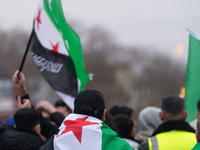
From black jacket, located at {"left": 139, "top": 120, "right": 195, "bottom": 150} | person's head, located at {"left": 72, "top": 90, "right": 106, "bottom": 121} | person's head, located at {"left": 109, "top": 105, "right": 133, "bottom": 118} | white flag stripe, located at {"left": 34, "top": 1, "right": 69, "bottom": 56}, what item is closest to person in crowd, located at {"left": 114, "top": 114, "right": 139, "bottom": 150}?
person's head, located at {"left": 109, "top": 105, "right": 133, "bottom": 118}

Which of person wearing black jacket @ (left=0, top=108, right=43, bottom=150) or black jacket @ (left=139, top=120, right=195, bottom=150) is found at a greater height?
black jacket @ (left=139, top=120, right=195, bottom=150)

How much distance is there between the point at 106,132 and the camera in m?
1.47

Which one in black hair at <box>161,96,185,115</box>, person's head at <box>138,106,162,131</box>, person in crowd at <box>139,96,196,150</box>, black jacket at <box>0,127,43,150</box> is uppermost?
black hair at <box>161,96,185,115</box>

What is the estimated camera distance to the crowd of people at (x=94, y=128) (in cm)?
144

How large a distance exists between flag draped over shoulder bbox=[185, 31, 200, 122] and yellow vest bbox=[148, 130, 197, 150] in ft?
3.49

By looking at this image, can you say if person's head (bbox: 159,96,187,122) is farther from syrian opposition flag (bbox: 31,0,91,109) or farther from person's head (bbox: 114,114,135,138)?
syrian opposition flag (bbox: 31,0,91,109)

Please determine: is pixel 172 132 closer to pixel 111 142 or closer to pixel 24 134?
pixel 111 142

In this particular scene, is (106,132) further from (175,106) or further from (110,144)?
(175,106)

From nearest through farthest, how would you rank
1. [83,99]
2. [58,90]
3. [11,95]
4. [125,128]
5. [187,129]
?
[83,99]
[187,129]
[125,128]
[58,90]
[11,95]

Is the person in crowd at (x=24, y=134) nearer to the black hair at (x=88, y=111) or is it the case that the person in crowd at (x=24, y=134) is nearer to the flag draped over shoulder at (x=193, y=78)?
the black hair at (x=88, y=111)

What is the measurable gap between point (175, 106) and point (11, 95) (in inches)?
371

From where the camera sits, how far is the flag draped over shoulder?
120 inches

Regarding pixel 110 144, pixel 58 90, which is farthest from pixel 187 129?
pixel 58 90

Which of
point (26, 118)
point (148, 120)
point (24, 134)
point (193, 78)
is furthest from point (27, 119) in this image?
Answer: point (193, 78)
